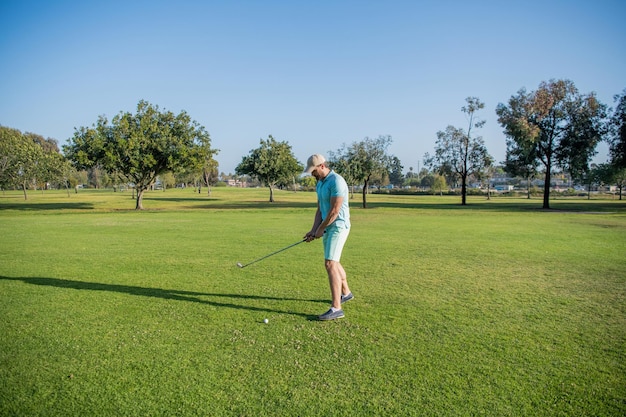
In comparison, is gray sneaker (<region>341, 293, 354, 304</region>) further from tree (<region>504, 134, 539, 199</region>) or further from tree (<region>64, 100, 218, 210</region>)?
tree (<region>504, 134, 539, 199</region>)

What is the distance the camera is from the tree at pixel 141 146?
1556 inches

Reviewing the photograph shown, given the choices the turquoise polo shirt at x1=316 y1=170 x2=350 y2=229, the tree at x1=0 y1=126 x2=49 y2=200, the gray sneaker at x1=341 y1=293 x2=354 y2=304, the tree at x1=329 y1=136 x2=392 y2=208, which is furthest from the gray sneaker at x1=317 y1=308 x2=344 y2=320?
the tree at x1=0 y1=126 x2=49 y2=200

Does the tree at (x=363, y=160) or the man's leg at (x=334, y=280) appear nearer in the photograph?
the man's leg at (x=334, y=280)

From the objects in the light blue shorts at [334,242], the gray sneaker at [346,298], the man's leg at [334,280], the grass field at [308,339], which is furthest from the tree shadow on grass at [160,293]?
the light blue shorts at [334,242]

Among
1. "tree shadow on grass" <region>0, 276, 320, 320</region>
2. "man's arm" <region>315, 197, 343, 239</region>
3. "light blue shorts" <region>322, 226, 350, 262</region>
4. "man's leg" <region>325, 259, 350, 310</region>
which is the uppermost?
"man's arm" <region>315, 197, 343, 239</region>

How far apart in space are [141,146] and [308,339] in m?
39.7

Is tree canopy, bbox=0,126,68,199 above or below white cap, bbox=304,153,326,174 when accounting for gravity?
above

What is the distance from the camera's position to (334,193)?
258 inches

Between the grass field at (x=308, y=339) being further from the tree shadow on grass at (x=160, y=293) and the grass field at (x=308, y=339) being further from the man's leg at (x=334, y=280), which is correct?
the man's leg at (x=334, y=280)

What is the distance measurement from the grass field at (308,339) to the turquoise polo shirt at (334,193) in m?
1.70

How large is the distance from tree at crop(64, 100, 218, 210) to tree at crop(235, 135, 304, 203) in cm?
1690

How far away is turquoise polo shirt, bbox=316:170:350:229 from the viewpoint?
6.57m

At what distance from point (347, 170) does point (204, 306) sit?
118 feet

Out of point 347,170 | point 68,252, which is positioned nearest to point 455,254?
point 68,252
